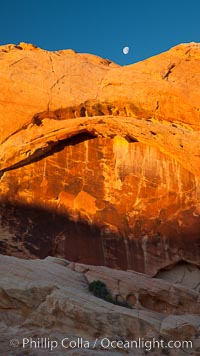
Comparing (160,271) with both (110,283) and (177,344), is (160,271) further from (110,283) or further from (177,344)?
(177,344)

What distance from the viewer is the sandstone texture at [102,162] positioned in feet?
60.2

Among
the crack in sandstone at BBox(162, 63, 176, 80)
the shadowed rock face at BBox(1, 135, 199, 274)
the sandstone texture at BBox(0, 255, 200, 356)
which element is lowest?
the sandstone texture at BBox(0, 255, 200, 356)

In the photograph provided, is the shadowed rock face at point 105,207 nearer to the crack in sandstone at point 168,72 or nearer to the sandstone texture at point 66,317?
the crack in sandstone at point 168,72

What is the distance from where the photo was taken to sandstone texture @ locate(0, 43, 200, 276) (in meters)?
18.4

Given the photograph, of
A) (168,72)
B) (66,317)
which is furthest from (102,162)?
(66,317)

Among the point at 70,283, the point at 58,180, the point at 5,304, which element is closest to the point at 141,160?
the point at 58,180

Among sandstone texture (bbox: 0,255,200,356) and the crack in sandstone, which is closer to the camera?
sandstone texture (bbox: 0,255,200,356)

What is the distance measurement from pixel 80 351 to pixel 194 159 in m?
9.34

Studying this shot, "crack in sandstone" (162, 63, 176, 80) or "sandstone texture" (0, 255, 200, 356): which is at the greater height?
"crack in sandstone" (162, 63, 176, 80)

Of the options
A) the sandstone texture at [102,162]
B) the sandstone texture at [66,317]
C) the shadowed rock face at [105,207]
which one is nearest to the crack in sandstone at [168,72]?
the sandstone texture at [102,162]

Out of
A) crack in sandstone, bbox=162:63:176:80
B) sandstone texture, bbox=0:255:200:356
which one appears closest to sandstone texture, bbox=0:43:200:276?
crack in sandstone, bbox=162:63:176:80

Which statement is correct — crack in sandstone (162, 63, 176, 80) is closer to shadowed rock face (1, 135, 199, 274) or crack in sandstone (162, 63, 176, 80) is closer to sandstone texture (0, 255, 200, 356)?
shadowed rock face (1, 135, 199, 274)

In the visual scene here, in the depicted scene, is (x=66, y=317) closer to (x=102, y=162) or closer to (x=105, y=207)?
(x=105, y=207)

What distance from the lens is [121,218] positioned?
1880 cm
